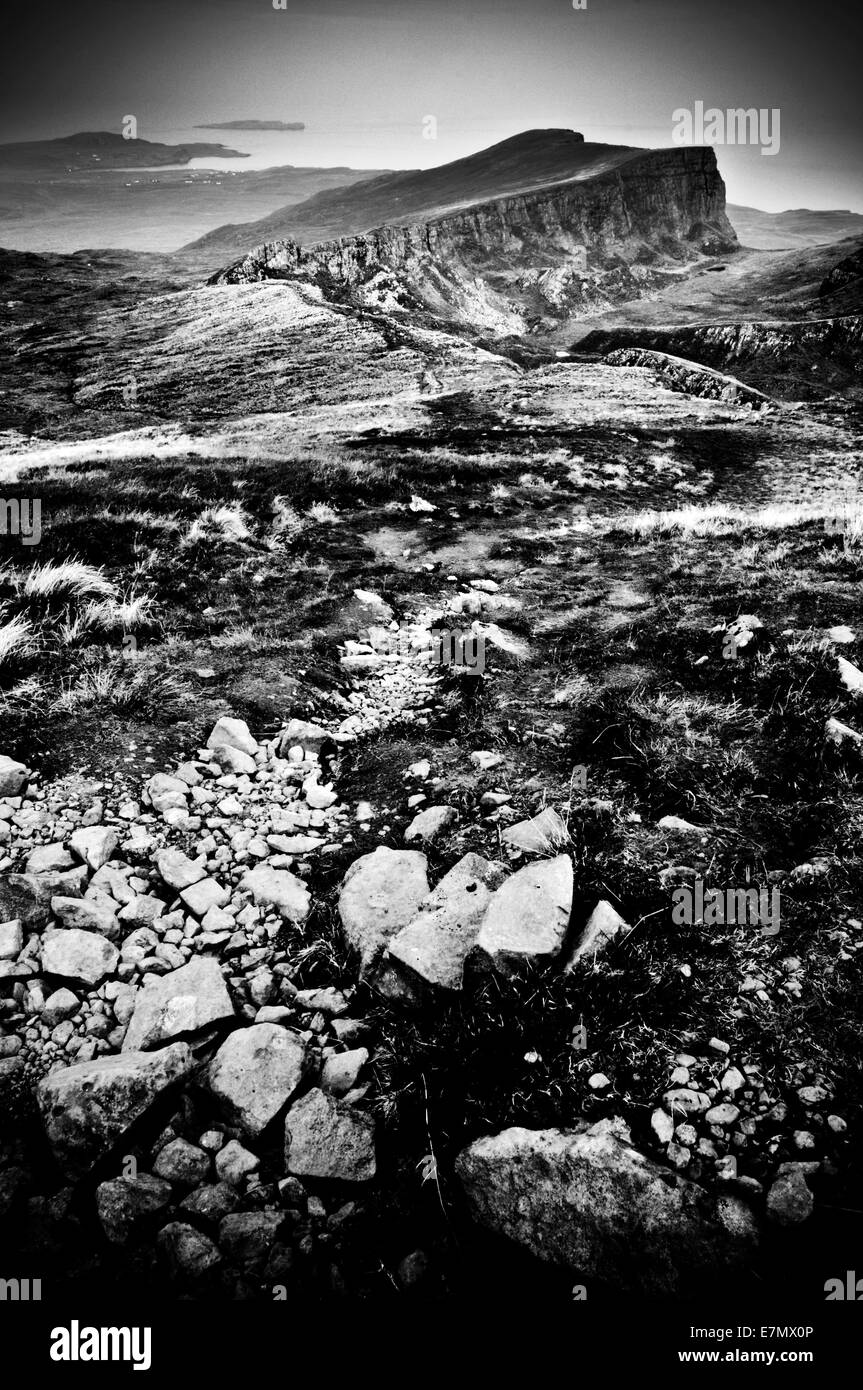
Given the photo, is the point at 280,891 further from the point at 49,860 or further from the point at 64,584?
the point at 64,584

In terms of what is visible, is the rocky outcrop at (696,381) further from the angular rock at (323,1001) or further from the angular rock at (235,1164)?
the angular rock at (235,1164)

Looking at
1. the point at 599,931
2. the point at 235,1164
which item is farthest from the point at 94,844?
the point at 599,931

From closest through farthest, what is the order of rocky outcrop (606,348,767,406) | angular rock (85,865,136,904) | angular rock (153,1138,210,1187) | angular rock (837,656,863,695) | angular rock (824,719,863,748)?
angular rock (153,1138,210,1187)
angular rock (85,865,136,904)
angular rock (824,719,863,748)
angular rock (837,656,863,695)
rocky outcrop (606,348,767,406)

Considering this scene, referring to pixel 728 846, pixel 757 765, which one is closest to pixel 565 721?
pixel 757 765

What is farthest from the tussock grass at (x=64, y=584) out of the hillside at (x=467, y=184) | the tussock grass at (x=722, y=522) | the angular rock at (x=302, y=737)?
the hillside at (x=467, y=184)

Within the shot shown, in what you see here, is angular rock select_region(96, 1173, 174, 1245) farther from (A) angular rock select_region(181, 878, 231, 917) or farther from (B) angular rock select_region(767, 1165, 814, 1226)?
(B) angular rock select_region(767, 1165, 814, 1226)

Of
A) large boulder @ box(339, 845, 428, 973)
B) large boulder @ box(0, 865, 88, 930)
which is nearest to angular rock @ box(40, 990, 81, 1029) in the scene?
large boulder @ box(0, 865, 88, 930)
